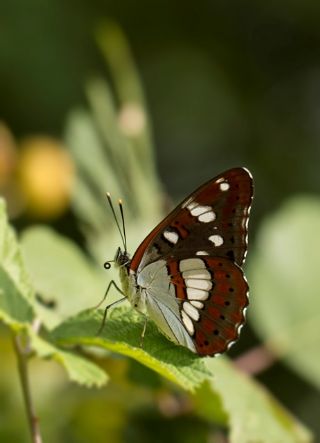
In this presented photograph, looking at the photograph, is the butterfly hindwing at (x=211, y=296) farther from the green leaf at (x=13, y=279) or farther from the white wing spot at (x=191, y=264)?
the green leaf at (x=13, y=279)

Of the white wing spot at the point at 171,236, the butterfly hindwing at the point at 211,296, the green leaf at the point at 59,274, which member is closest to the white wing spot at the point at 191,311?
the butterfly hindwing at the point at 211,296

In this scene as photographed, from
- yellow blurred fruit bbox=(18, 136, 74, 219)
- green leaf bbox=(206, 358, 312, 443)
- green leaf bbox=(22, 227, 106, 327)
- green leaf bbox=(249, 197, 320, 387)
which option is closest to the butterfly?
green leaf bbox=(206, 358, 312, 443)

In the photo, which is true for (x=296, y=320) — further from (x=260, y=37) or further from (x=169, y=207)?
(x=260, y=37)

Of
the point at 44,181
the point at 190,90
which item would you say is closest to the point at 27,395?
the point at 44,181

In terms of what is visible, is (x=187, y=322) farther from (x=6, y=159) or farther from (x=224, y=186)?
(x=6, y=159)

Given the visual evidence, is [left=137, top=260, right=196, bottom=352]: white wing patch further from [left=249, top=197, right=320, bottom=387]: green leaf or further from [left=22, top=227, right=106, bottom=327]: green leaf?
[left=249, top=197, right=320, bottom=387]: green leaf

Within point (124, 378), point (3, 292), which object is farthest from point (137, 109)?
point (3, 292)
